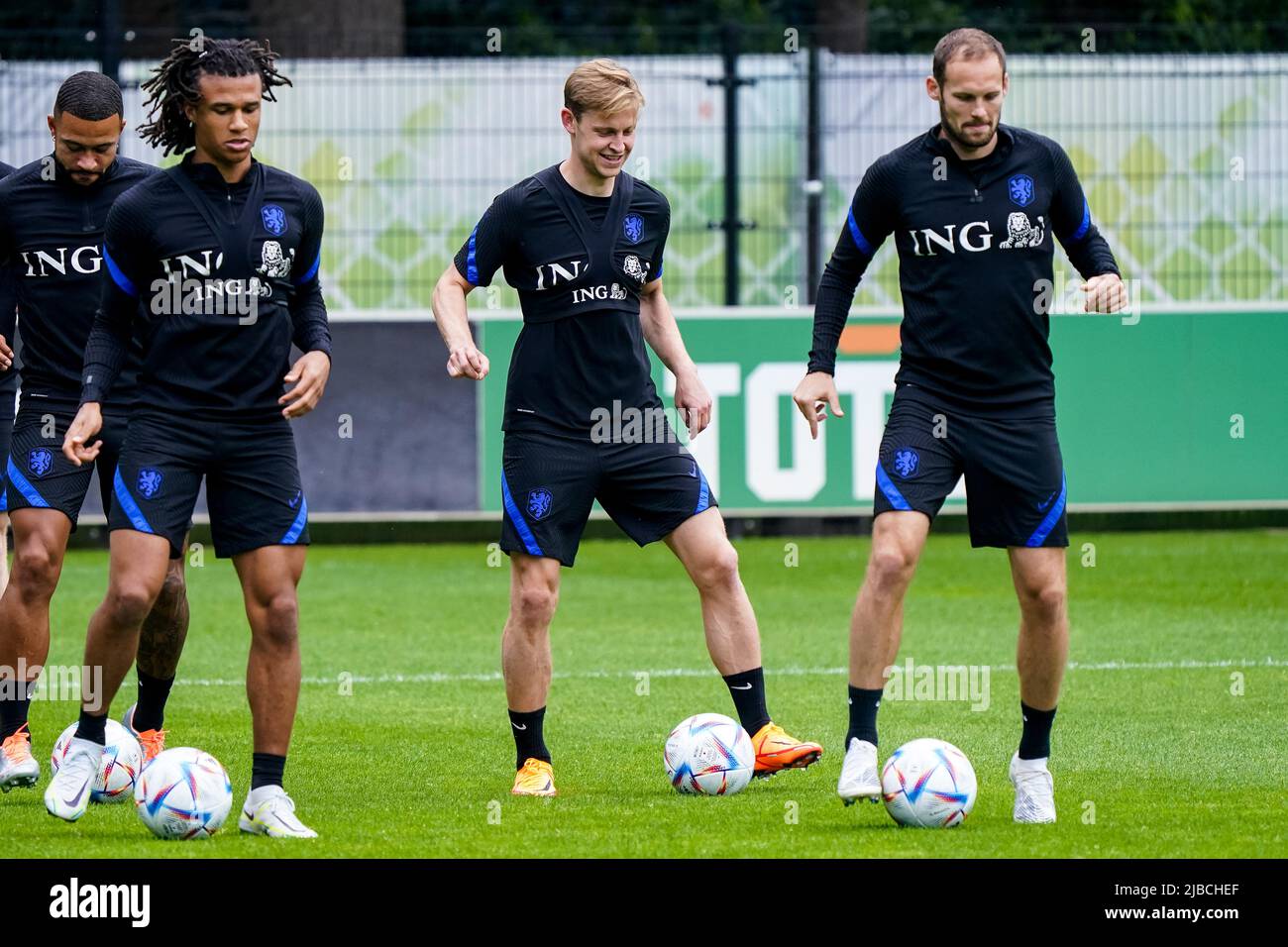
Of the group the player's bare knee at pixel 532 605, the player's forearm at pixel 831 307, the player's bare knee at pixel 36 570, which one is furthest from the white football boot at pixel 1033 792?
the player's bare knee at pixel 36 570

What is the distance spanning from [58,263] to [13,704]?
153cm

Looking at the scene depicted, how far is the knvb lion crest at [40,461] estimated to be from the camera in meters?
7.41

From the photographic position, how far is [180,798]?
6242 mm

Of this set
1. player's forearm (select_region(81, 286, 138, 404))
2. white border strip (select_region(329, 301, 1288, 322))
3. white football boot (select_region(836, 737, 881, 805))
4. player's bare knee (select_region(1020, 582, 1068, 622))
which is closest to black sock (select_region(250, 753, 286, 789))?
player's forearm (select_region(81, 286, 138, 404))

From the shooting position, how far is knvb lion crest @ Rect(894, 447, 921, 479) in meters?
6.62

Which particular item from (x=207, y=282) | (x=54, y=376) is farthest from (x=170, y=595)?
(x=207, y=282)

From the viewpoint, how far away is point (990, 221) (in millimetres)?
6645

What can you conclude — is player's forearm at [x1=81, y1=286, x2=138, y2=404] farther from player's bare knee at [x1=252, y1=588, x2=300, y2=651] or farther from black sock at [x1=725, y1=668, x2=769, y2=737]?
black sock at [x1=725, y1=668, x2=769, y2=737]

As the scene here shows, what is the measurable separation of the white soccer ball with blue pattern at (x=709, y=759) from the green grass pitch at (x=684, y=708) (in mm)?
118

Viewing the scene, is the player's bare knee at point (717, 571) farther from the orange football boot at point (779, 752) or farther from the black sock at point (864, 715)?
→ the black sock at point (864, 715)

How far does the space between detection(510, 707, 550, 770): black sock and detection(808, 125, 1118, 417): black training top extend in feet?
5.60

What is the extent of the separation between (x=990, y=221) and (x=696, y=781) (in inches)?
81.0
